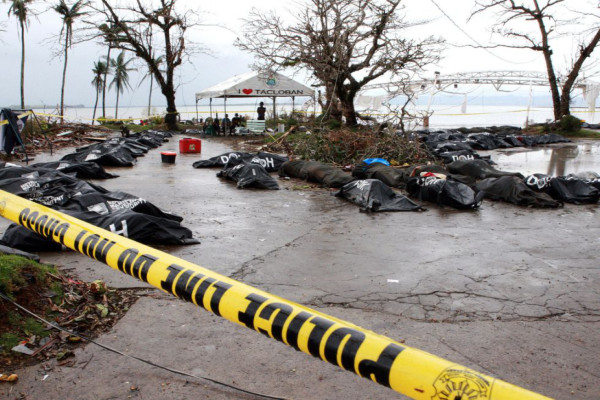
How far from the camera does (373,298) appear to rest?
4.15 meters

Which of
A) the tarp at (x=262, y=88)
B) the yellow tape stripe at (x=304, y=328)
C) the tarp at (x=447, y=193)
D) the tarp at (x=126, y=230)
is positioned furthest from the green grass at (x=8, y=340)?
the tarp at (x=262, y=88)

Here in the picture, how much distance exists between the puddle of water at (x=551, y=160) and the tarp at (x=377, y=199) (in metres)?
6.08

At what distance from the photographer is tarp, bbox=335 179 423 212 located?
7.92 meters

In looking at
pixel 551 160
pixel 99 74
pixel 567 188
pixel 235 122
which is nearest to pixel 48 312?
pixel 567 188

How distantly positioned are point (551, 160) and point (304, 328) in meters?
16.4

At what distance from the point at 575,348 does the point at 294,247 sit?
10.4ft

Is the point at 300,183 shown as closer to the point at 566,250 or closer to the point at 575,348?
the point at 566,250

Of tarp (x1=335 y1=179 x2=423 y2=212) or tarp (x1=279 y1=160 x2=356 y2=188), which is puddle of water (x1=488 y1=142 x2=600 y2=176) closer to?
tarp (x1=279 y1=160 x2=356 y2=188)

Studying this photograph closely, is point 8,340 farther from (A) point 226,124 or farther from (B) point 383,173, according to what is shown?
(A) point 226,124

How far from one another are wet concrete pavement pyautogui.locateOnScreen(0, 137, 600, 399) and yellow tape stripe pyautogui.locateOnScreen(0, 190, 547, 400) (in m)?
0.92

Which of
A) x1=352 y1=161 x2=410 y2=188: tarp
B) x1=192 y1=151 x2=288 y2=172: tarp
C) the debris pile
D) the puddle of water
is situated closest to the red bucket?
x1=192 y1=151 x2=288 y2=172: tarp

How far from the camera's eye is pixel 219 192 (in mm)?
9633

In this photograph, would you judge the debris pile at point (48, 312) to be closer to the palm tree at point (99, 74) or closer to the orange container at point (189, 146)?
the orange container at point (189, 146)

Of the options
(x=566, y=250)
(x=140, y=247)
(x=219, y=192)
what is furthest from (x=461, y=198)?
(x=140, y=247)
